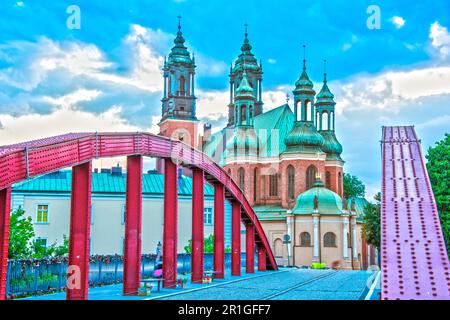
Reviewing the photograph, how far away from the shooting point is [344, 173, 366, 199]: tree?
273ft

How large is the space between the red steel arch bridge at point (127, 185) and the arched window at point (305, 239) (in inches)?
Result: 1188

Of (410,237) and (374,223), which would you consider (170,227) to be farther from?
(374,223)

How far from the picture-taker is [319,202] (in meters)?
60.0

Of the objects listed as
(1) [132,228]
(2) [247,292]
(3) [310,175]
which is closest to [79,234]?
(1) [132,228]

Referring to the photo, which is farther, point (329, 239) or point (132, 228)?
point (329, 239)

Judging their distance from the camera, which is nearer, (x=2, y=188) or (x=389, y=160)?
(x=2, y=188)

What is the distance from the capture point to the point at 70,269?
15820 mm

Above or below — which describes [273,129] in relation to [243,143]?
above

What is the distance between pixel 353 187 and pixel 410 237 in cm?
7514

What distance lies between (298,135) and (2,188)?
54256 millimetres

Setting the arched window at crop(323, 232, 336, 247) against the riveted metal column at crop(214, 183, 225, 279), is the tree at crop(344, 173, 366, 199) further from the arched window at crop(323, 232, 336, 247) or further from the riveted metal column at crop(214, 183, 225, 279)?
the riveted metal column at crop(214, 183, 225, 279)

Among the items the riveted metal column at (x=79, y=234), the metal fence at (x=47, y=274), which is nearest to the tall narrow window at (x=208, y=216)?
the metal fence at (x=47, y=274)

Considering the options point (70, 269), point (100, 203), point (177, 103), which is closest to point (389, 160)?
point (70, 269)
